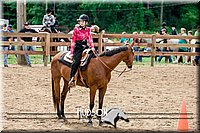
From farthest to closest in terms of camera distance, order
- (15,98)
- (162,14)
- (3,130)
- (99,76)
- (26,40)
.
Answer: (162,14) → (26,40) → (15,98) → (99,76) → (3,130)

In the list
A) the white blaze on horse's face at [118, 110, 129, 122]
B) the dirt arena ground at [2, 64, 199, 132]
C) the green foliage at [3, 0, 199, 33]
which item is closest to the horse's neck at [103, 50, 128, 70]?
the white blaze on horse's face at [118, 110, 129, 122]

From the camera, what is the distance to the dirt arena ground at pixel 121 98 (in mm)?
8703

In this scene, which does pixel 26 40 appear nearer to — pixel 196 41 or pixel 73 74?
pixel 196 41

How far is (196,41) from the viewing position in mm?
19500

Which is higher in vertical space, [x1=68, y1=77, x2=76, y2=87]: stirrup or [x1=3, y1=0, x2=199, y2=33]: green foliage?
[x1=3, y1=0, x2=199, y2=33]: green foliage

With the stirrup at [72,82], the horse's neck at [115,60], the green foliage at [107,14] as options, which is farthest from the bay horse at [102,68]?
the green foliage at [107,14]

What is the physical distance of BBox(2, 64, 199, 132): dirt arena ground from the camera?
8.70 metres

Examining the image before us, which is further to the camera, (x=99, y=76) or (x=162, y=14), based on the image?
(x=162, y=14)

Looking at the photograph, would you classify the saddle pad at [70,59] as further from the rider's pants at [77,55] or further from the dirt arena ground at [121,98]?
the dirt arena ground at [121,98]

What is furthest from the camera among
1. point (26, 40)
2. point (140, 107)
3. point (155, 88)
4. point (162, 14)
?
point (162, 14)

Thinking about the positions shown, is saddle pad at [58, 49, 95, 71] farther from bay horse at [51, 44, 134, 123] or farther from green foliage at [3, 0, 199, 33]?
green foliage at [3, 0, 199, 33]

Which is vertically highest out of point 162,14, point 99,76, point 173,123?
point 162,14

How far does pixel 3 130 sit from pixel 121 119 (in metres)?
2.29

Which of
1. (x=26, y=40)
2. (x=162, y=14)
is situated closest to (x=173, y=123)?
(x=26, y=40)
